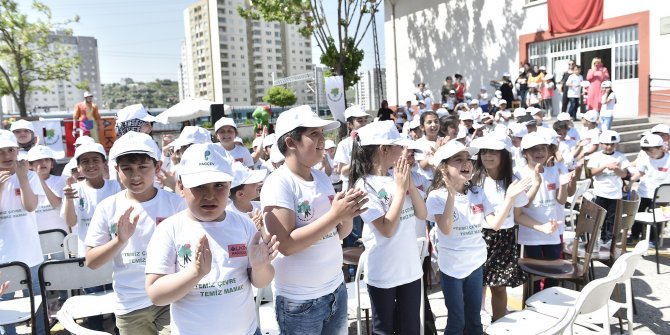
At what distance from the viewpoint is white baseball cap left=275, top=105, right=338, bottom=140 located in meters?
2.45

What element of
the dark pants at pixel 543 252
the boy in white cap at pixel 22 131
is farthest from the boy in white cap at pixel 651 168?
A: the boy in white cap at pixel 22 131

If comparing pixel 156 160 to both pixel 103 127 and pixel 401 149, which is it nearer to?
pixel 401 149

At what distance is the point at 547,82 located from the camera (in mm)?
16469

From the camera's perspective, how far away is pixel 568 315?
8.64ft

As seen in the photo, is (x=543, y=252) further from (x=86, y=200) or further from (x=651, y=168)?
(x=86, y=200)

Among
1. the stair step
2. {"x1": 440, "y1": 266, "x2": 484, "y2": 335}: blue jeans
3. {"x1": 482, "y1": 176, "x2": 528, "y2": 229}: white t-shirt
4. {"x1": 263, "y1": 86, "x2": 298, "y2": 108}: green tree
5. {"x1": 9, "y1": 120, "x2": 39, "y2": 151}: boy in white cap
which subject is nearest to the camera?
{"x1": 440, "y1": 266, "x2": 484, "y2": 335}: blue jeans

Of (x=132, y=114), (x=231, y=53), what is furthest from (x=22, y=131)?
(x=231, y=53)

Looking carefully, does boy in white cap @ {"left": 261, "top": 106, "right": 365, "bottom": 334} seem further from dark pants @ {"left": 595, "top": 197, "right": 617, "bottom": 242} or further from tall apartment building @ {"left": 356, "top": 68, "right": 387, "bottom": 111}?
tall apartment building @ {"left": 356, "top": 68, "right": 387, "bottom": 111}

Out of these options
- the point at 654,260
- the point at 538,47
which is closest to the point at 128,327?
the point at 654,260

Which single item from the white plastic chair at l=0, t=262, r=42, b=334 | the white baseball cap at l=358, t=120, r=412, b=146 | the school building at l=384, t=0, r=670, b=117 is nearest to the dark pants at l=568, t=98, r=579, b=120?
the school building at l=384, t=0, r=670, b=117

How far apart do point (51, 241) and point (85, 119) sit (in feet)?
29.9

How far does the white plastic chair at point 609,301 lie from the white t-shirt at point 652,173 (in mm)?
3668

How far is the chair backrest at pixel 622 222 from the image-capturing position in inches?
173

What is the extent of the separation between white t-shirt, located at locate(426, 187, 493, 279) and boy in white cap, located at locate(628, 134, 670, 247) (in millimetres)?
4402
